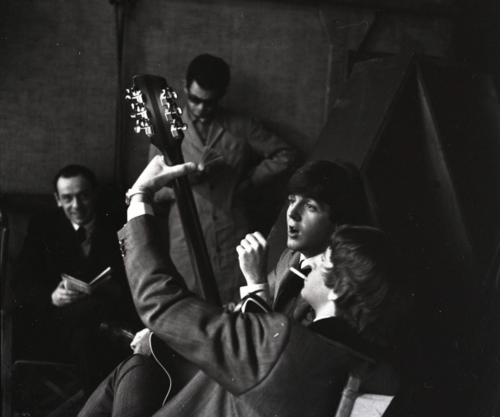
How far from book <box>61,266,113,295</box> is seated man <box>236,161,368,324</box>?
516 mm

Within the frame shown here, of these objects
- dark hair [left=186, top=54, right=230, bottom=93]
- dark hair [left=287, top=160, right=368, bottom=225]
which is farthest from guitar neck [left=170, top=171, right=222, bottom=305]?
dark hair [left=186, top=54, right=230, bottom=93]

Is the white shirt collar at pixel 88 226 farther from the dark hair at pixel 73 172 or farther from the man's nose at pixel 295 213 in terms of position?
the man's nose at pixel 295 213

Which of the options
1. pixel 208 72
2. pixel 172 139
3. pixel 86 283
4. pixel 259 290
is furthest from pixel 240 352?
pixel 208 72

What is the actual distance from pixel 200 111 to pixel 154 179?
3.31ft

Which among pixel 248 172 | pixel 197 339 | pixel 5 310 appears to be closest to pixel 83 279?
pixel 5 310

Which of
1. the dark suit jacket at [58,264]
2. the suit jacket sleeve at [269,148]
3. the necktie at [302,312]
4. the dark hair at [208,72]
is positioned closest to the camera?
the necktie at [302,312]

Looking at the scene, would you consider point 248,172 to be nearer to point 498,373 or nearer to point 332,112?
point 332,112

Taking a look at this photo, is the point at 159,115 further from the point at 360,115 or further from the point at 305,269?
the point at 360,115

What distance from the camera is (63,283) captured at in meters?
1.70

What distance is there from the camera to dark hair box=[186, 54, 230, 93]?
1842 millimetres

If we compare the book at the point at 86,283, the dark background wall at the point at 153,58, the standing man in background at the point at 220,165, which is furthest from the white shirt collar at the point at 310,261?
the dark background wall at the point at 153,58

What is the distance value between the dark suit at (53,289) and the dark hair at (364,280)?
90cm

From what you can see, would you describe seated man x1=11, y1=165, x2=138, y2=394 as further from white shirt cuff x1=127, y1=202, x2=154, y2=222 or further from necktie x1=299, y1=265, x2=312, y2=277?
white shirt cuff x1=127, y1=202, x2=154, y2=222

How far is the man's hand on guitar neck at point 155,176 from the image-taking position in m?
0.93
